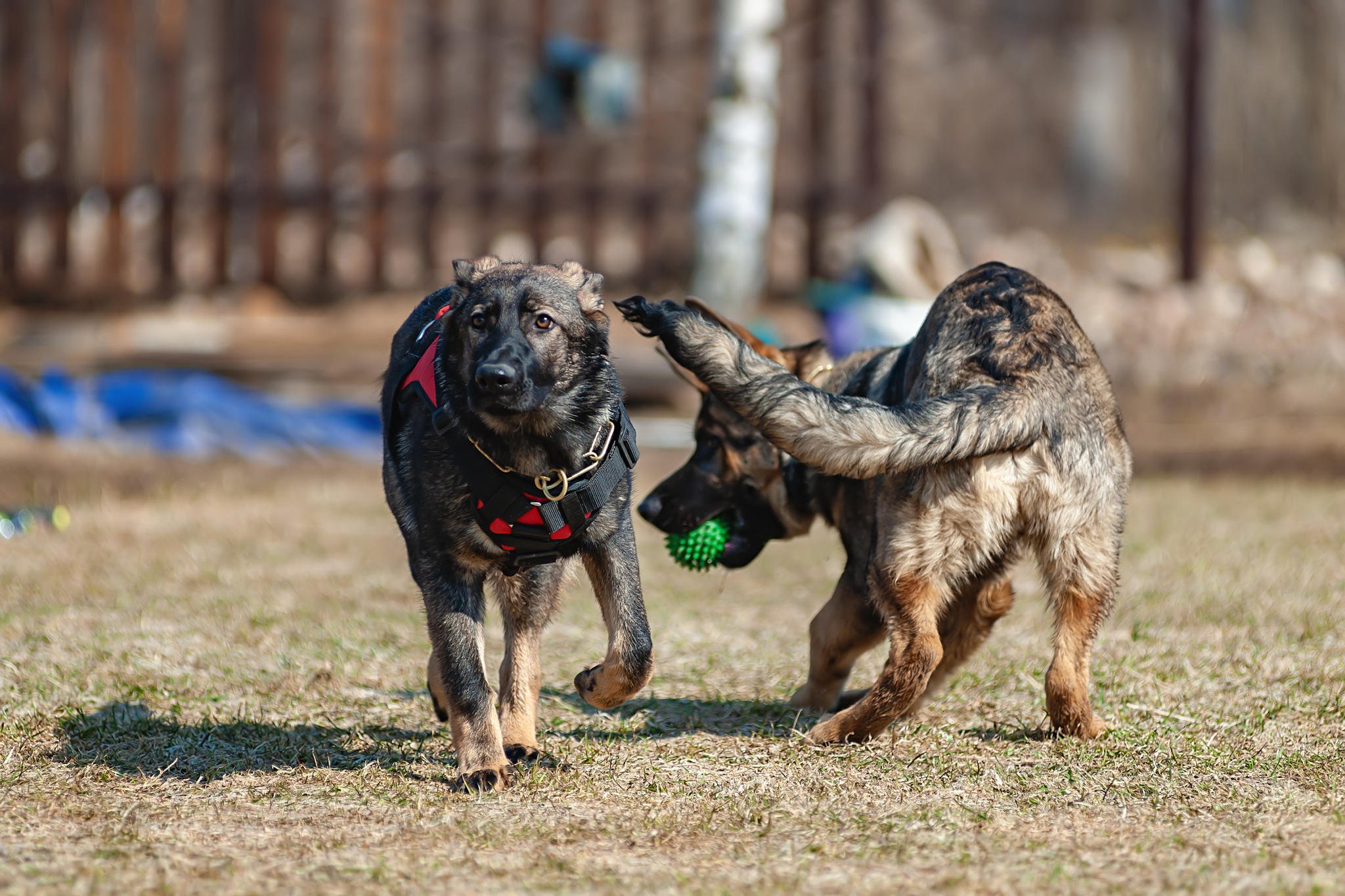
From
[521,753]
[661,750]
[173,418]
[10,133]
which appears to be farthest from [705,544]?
[10,133]

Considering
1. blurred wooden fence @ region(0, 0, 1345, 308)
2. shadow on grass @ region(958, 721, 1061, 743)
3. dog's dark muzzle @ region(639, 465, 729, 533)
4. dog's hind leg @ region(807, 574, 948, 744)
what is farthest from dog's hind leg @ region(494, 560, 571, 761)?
blurred wooden fence @ region(0, 0, 1345, 308)

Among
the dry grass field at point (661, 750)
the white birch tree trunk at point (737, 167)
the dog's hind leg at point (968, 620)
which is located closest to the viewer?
the dry grass field at point (661, 750)

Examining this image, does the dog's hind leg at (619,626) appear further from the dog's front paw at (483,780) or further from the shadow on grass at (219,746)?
the shadow on grass at (219,746)

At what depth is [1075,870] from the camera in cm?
287

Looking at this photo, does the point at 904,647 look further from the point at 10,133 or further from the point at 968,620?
the point at 10,133

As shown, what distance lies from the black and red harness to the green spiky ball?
3.39 ft

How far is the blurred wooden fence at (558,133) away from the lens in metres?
14.3

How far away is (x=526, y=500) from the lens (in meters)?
3.55

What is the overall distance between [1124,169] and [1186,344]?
14526 millimetres

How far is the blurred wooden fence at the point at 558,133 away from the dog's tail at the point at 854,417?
9613mm

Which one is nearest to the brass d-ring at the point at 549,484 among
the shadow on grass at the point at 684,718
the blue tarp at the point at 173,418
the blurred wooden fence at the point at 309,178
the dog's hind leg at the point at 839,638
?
the shadow on grass at the point at 684,718

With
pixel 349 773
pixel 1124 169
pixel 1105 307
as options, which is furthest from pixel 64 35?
pixel 1124 169

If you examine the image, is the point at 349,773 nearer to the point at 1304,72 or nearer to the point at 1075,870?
the point at 1075,870

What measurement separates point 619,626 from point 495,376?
2.71ft
